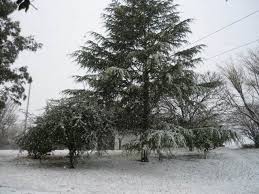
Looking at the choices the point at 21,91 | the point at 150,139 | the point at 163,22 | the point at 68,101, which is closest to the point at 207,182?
the point at 150,139

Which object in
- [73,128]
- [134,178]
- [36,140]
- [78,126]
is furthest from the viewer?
[36,140]

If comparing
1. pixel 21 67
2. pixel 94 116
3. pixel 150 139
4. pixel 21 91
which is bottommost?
pixel 150 139

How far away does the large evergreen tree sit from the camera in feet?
36.6

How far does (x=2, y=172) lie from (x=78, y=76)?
17.4 feet

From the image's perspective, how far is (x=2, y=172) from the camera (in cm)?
875

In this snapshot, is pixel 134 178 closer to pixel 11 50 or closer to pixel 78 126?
pixel 78 126

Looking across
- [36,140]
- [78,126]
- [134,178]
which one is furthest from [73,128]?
[134,178]

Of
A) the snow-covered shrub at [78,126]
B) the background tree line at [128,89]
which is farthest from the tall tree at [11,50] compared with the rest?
the snow-covered shrub at [78,126]

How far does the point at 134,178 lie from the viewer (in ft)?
28.7

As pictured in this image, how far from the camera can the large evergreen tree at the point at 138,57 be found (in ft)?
36.6

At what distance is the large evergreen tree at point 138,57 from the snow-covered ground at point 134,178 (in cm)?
170

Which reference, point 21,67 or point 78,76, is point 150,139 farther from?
point 21,67

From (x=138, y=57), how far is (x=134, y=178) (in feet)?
17.1

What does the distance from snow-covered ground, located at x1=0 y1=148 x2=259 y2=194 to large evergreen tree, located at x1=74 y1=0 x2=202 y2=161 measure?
5.58 ft
